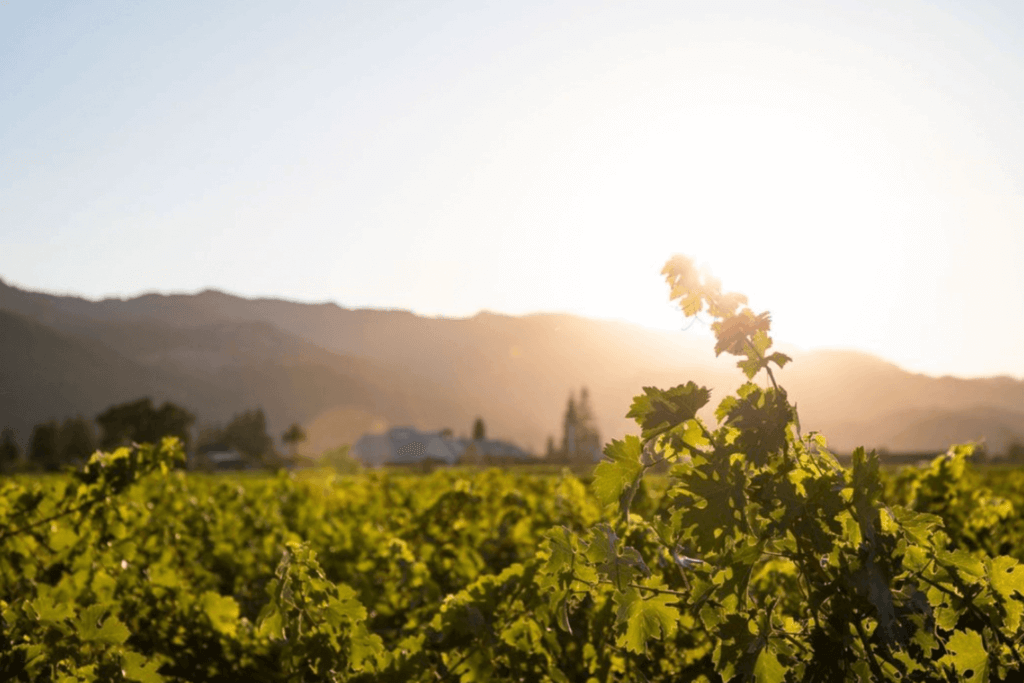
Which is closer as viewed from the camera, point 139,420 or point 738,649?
point 738,649

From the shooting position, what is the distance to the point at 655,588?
9.07 ft

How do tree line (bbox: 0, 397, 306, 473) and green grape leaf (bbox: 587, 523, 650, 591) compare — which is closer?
green grape leaf (bbox: 587, 523, 650, 591)

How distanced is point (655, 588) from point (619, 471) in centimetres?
53

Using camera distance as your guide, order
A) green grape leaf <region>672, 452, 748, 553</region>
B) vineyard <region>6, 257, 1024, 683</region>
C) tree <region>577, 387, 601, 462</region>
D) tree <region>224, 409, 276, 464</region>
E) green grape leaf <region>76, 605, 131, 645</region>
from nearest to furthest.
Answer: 1. green grape leaf <region>672, 452, 748, 553</region>
2. vineyard <region>6, 257, 1024, 683</region>
3. green grape leaf <region>76, 605, 131, 645</region>
4. tree <region>577, 387, 601, 462</region>
5. tree <region>224, 409, 276, 464</region>

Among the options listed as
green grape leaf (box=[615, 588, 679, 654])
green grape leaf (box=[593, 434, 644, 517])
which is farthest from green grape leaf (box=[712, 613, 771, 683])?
green grape leaf (box=[593, 434, 644, 517])

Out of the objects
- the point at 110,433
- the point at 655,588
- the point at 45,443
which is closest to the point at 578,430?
the point at 110,433

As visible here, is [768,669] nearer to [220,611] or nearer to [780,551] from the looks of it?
[780,551]

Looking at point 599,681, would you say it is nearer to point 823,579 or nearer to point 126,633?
point 823,579

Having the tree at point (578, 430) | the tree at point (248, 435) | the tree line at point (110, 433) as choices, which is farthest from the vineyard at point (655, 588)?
the tree at point (248, 435)

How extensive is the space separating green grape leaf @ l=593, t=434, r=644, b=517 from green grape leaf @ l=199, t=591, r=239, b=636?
133 inches

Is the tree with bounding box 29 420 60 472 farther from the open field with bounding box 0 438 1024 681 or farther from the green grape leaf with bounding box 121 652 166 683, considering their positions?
the green grape leaf with bounding box 121 652 166 683

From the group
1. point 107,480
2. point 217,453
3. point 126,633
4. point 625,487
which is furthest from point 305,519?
point 217,453

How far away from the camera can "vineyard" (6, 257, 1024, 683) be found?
2.39 metres

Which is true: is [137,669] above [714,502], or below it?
below
